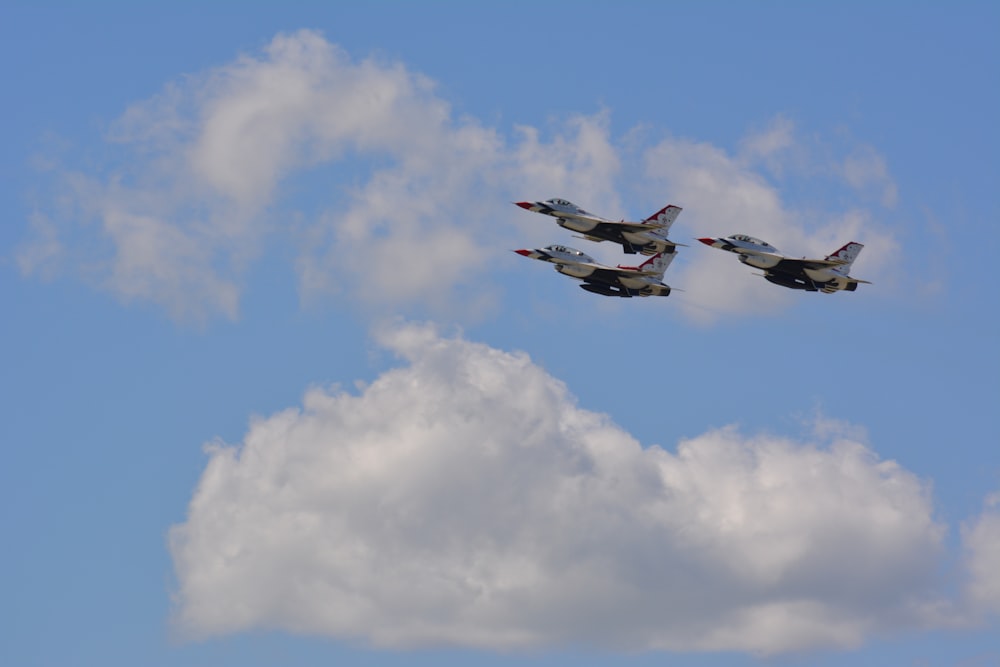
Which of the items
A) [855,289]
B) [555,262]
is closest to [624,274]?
[555,262]

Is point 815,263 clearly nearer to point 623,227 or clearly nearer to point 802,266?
point 802,266

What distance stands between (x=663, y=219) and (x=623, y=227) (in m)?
4.72

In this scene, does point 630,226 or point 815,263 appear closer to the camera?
point 815,263

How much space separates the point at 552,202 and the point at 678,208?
13.6m

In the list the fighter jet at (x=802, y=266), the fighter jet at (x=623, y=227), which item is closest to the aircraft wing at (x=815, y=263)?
the fighter jet at (x=802, y=266)

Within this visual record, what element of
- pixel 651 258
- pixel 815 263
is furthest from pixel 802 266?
pixel 651 258

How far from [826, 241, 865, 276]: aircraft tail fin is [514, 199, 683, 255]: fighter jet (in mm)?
16712

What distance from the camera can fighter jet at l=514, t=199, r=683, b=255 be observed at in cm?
15038

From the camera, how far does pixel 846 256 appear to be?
14875cm

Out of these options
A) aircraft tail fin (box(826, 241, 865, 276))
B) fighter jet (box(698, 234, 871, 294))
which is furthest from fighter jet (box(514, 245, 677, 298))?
aircraft tail fin (box(826, 241, 865, 276))

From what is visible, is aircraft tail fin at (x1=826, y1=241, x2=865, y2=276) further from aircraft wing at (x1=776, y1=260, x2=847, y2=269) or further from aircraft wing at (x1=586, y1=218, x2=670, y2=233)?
aircraft wing at (x1=586, y1=218, x2=670, y2=233)

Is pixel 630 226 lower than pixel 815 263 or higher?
higher

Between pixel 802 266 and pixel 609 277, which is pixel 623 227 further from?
pixel 802 266

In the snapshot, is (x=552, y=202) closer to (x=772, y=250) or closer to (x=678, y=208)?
(x=678, y=208)
